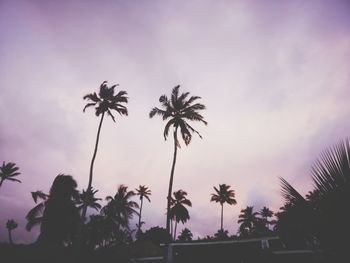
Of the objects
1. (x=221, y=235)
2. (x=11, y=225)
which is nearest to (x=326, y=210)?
(x=221, y=235)

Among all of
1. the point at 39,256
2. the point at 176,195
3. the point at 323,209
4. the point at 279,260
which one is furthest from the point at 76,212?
the point at 176,195

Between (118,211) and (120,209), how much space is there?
56 cm

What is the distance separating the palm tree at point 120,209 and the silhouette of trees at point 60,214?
2212cm

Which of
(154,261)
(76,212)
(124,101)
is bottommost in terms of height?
(154,261)

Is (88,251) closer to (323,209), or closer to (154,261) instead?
(154,261)

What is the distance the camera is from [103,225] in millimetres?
41406

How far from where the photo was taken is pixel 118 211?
146 ft

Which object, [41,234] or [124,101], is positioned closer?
[41,234]

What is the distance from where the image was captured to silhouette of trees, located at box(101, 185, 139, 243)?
42194 mm

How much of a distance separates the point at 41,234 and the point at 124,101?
1472cm

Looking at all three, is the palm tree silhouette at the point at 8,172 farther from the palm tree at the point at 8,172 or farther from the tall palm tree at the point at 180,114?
the tall palm tree at the point at 180,114

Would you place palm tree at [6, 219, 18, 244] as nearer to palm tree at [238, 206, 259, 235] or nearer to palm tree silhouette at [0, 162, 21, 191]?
palm tree silhouette at [0, 162, 21, 191]

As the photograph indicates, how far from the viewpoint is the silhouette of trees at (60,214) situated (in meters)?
19.8

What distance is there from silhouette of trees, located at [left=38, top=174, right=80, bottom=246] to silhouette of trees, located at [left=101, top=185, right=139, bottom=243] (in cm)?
2170
